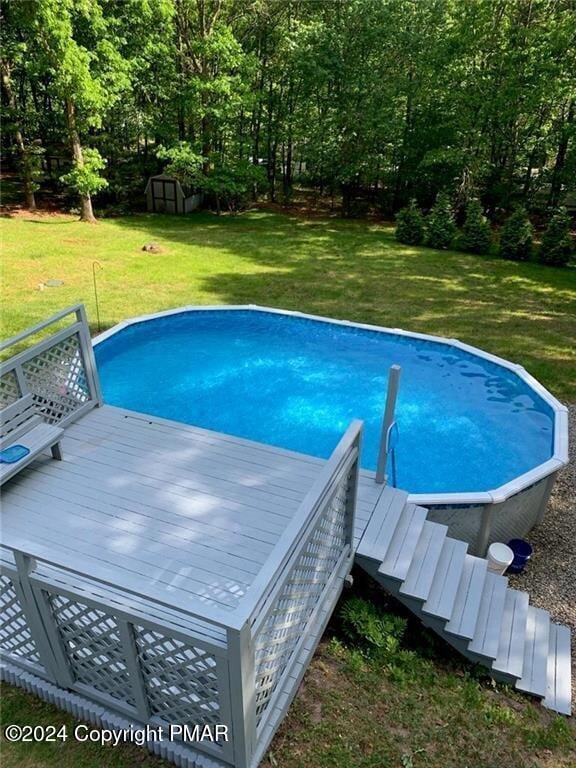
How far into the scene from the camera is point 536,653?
4105 millimetres

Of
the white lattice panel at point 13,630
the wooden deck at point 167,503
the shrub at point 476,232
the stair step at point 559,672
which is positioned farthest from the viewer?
the shrub at point 476,232

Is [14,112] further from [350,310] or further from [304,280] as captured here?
[350,310]

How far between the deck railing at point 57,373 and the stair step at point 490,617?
4.16m

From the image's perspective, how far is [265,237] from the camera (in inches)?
634

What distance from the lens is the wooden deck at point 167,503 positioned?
11.8ft

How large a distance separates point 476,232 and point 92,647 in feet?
47.7

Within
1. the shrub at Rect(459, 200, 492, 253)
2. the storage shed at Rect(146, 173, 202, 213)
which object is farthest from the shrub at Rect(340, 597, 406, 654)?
the storage shed at Rect(146, 173, 202, 213)

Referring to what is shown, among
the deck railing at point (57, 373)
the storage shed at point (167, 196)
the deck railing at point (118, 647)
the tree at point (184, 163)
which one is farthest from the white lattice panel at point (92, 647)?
the storage shed at point (167, 196)

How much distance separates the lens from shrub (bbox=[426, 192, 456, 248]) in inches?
596

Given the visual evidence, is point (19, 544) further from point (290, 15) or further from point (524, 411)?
point (290, 15)

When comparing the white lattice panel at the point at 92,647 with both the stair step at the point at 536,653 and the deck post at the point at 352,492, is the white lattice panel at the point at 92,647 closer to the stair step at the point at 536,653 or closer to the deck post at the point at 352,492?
the deck post at the point at 352,492

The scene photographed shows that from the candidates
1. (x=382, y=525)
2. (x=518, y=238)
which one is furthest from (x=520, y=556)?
(x=518, y=238)

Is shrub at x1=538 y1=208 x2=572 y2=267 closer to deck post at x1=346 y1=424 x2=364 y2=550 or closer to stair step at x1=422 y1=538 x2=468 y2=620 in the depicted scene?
stair step at x1=422 y1=538 x2=468 y2=620

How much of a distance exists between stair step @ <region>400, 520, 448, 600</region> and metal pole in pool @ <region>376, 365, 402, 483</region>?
611mm
